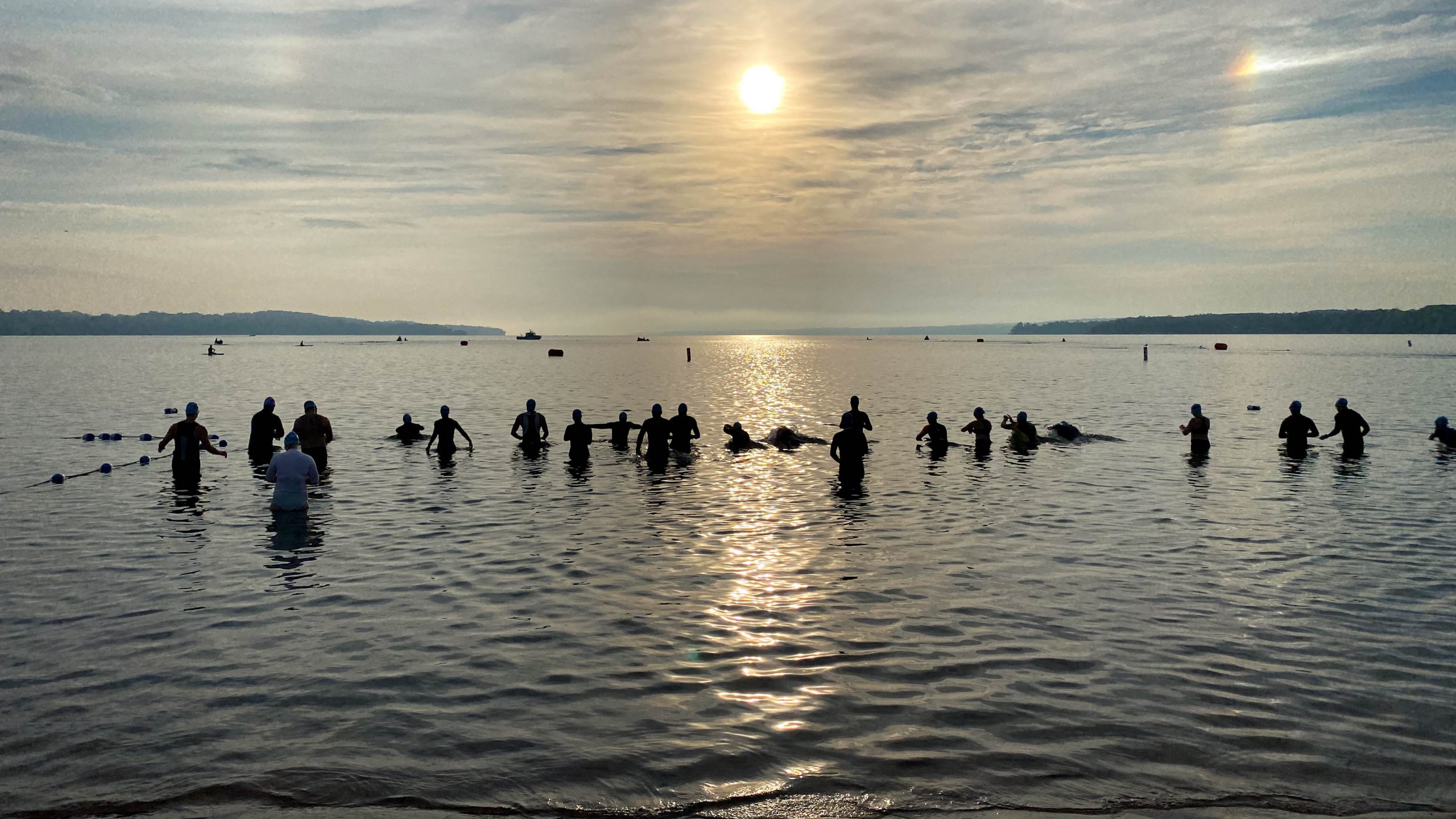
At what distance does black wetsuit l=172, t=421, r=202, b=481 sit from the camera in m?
22.7

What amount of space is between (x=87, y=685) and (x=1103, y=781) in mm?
10399

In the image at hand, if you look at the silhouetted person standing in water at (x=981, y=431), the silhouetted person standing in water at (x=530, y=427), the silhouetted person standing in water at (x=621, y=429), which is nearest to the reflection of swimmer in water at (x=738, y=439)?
the silhouetted person standing in water at (x=621, y=429)

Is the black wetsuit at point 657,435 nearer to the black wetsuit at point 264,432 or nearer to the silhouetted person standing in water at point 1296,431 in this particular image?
the black wetsuit at point 264,432

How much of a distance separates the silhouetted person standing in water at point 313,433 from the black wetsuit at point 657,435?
903 cm

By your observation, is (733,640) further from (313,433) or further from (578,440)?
(313,433)

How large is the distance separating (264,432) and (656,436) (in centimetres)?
1115

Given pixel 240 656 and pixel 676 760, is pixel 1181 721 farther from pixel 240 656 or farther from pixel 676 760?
pixel 240 656

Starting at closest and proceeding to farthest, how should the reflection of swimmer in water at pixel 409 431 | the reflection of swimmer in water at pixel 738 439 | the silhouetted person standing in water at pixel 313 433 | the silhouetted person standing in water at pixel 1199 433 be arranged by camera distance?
the silhouetted person standing in water at pixel 313 433 → the silhouetted person standing in water at pixel 1199 433 → the reflection of swimmer in water at pixel 738 439 → the reflection of swimmer in water at pixel 409 431

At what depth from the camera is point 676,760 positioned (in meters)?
8.01

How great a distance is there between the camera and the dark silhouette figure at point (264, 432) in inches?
997

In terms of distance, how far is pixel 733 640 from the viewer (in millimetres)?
11398

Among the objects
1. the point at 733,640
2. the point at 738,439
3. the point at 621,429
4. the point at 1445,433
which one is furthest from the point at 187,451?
the point at 1445,433

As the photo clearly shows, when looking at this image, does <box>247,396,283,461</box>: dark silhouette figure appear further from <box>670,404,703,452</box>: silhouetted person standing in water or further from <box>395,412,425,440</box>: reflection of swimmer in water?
<box>670,404,703,452</box>: silhouetted person standing in water

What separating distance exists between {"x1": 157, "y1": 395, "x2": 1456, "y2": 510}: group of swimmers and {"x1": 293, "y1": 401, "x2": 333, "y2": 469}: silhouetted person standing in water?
0.02 metres
